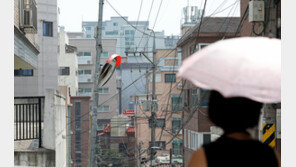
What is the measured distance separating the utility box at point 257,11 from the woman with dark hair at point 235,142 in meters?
8.29

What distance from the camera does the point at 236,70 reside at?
2766mm

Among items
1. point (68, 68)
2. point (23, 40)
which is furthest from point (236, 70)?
point (68, 68)

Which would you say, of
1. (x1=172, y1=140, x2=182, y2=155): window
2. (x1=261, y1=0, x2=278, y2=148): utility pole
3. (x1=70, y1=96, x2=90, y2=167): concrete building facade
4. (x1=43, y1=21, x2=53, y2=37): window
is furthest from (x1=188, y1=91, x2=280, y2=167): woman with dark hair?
(x1=70, y1=96, x2=90, y2=167): concrete building facade

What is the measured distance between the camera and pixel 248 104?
288 centimetres

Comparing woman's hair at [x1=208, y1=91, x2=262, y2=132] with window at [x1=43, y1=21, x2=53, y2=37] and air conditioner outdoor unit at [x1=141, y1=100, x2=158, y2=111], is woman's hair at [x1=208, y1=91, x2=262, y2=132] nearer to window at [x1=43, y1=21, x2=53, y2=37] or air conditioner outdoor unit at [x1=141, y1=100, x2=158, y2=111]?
air conditioner outdoor unit at [x1=141, y1=100, x2=158, y2=111]

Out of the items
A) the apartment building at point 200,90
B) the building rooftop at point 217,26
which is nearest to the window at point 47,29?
the apartment building at point 200,90

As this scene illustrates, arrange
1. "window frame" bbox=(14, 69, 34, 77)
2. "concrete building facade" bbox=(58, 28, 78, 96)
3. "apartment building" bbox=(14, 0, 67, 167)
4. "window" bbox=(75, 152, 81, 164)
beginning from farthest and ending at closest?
1. "window" bbox=(75, 152, 81, 164)
2. "concrete building facade" bbox=(58, 28, 78, 96)
3. "window frame" bbox=(14, 69, 34, 77)
4. "apartment building" bbox=(14, 0, 67, 167)

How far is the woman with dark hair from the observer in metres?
2.80

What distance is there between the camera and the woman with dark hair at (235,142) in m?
2.80

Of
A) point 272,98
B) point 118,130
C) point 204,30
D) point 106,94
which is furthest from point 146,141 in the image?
point 272,98

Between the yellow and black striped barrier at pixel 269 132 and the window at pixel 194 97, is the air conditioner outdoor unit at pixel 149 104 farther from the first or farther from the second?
the yellow and black striped barrier at pixel 269 132

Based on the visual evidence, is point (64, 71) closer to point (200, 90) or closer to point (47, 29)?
point (47, 29)

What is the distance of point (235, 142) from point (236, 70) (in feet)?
1.44

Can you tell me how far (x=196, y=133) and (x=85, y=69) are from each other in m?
43.8
